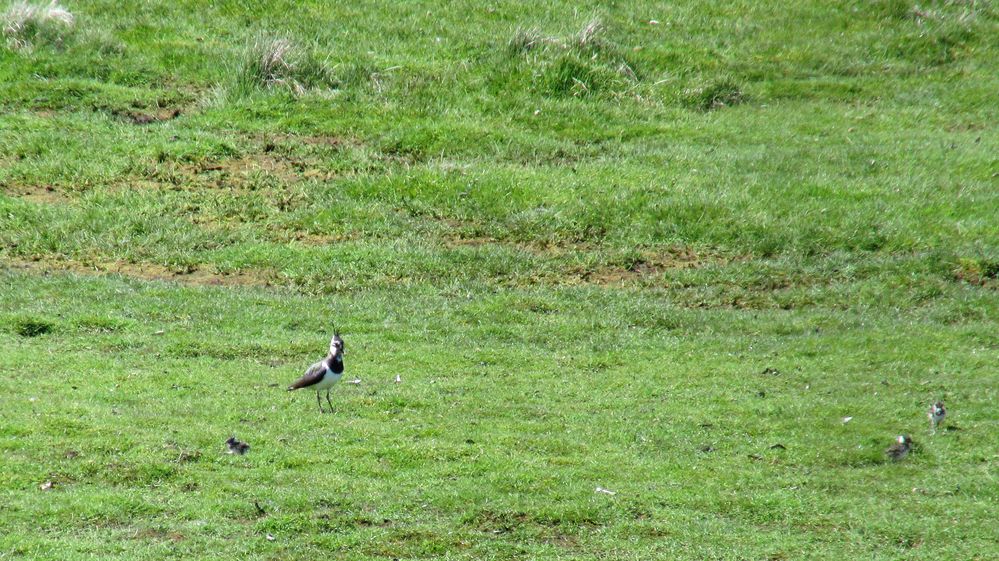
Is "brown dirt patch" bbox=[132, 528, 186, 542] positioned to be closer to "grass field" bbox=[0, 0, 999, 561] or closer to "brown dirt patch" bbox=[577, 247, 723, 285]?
"grass field" bbox=[0, 0, 999, 561]

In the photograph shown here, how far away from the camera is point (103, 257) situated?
55.8 ft

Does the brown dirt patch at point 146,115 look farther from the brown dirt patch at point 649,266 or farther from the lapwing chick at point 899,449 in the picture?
the lapwing chick at point 899,449

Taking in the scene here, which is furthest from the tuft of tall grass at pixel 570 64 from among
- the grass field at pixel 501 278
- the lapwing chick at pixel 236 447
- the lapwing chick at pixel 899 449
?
the lapwing chick at pixel 236 447

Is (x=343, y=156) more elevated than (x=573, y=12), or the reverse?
(x=573, y=12)

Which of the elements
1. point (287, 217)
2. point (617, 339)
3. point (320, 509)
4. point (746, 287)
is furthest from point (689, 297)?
point (320, 509)

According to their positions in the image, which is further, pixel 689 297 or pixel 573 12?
pixel 573 12

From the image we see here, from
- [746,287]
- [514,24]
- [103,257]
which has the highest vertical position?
[514,24]

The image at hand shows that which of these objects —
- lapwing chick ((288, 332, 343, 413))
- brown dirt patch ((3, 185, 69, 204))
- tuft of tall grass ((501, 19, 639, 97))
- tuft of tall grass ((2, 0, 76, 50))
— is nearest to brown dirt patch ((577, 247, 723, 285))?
tuft of tall grass ((501, 19, 639, 97))

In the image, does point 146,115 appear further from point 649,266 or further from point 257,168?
point 649,266

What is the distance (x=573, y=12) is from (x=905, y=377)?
561 inches

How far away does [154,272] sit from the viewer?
658 inches

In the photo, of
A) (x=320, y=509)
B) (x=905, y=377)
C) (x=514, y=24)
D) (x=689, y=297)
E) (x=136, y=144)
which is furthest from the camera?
(x=514, y=24)

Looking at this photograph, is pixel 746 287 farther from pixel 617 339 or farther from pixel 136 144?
pixel 136 144

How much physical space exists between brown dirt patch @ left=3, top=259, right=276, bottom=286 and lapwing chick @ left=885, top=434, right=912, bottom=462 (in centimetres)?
886
